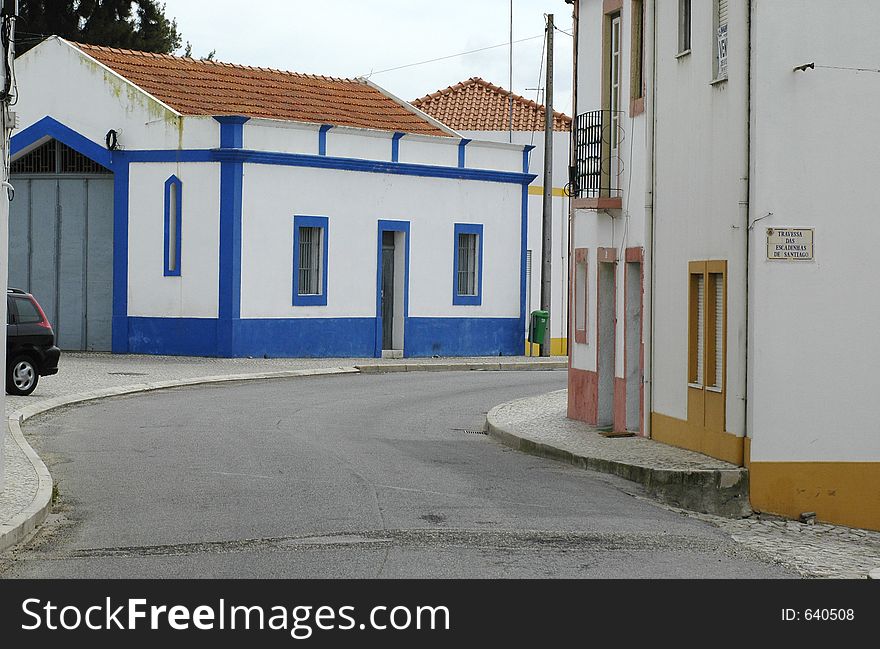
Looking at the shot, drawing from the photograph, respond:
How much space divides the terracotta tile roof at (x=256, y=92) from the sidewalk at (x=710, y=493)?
54.7 ft

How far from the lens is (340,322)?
33312mm

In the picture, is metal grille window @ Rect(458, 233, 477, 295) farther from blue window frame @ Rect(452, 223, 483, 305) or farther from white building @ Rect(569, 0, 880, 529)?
white building @ Rect(569, 0, 880, 529)

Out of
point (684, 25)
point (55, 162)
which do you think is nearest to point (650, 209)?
point (684, 25)

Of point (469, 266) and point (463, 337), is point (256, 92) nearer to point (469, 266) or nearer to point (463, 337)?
point (469, 266)

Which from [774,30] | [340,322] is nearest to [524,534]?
[774,30]

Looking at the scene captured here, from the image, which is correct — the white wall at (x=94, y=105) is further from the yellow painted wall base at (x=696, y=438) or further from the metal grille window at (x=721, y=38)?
the metal grille window at (x=721, y=38)

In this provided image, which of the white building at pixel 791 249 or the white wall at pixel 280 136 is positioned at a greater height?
the white wall at pixel 280 136

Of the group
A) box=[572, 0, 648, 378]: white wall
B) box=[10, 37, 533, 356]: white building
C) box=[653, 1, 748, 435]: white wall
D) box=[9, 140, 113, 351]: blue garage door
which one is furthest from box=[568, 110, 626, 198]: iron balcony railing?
box=[9, 140, 113, 351]: blue garage door

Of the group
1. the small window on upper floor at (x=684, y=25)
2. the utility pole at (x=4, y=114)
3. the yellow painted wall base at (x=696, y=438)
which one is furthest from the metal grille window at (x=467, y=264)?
the utility pole at (x=4, y=114)

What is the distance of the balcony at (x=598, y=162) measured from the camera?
18969 mm

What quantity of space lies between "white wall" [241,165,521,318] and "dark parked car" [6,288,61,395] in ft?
28.0

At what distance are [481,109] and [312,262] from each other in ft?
58.2

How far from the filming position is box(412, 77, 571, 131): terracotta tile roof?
48375 millimetres

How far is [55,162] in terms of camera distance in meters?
33.6
